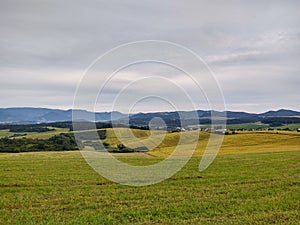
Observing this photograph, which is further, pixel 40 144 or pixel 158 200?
pixel 40 144

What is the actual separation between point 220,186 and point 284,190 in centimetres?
286

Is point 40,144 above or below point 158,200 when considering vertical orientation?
below

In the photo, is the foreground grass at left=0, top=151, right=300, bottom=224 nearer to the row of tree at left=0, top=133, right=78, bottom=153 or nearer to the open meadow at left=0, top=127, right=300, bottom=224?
the open meadow at left=0, top=127, right=300, bottom=224

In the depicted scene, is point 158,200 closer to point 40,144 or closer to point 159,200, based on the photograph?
point 159,200

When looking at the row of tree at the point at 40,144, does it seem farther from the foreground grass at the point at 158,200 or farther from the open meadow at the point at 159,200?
the foreground grass at the point at 158,200

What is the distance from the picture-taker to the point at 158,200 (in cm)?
1285

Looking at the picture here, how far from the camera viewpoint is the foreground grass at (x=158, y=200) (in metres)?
10.3

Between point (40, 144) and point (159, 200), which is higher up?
point (159, 200)

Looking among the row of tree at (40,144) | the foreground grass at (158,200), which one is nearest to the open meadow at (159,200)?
the foreground grass at (158,200)

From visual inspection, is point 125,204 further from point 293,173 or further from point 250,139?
point 250,139

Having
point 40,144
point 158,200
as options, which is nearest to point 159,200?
point 158,200

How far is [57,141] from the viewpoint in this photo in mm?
79250

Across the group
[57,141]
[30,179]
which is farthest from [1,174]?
[57,141]

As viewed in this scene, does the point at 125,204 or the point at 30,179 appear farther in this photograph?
the point at 30,179
